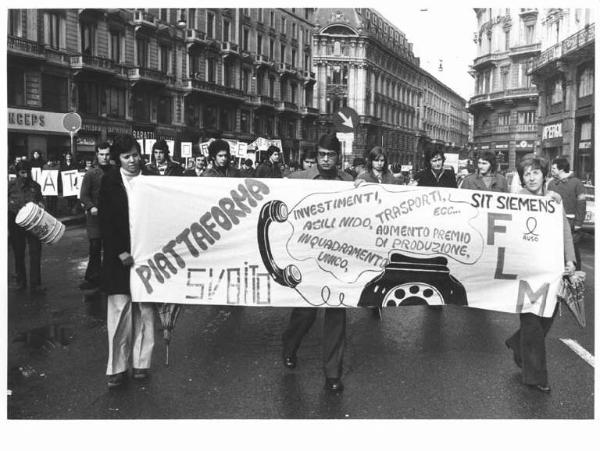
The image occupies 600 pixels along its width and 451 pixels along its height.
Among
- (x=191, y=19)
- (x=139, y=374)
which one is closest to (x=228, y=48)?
(x=191, y=19)

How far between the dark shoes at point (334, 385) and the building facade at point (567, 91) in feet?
27.6

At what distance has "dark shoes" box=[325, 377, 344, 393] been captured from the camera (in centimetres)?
486

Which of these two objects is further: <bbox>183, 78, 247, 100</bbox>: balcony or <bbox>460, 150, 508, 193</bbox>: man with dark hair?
<bbox>183, 78, 247, 100</bbox>: balcony

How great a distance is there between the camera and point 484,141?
53.9 meters

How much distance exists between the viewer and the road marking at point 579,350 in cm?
565

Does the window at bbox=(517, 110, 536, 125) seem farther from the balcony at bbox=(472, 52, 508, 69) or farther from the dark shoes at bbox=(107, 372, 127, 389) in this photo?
the dark shoes at bbox=(107, 372, 127, 389)

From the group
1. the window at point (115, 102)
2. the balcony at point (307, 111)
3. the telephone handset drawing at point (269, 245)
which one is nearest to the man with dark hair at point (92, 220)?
the telephone handset drawing at point (269, 245)

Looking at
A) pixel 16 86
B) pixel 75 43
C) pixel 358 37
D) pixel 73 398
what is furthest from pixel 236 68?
pixel 73 398

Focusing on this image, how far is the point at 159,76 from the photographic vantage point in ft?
137

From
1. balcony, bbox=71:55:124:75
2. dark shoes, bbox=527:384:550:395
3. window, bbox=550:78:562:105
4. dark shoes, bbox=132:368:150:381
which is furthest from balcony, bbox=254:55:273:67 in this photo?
dark shoes, bbox=527:384:550:395

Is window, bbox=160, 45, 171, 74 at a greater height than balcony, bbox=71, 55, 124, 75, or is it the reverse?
window, bbox=160, 45, 171, 74

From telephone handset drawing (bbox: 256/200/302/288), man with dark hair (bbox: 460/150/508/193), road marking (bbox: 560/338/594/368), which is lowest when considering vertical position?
road marking (bbox: 560/338/594/368)

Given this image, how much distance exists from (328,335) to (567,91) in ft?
66.6

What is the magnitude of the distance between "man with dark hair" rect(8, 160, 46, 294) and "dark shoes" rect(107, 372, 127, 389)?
4.28 m
